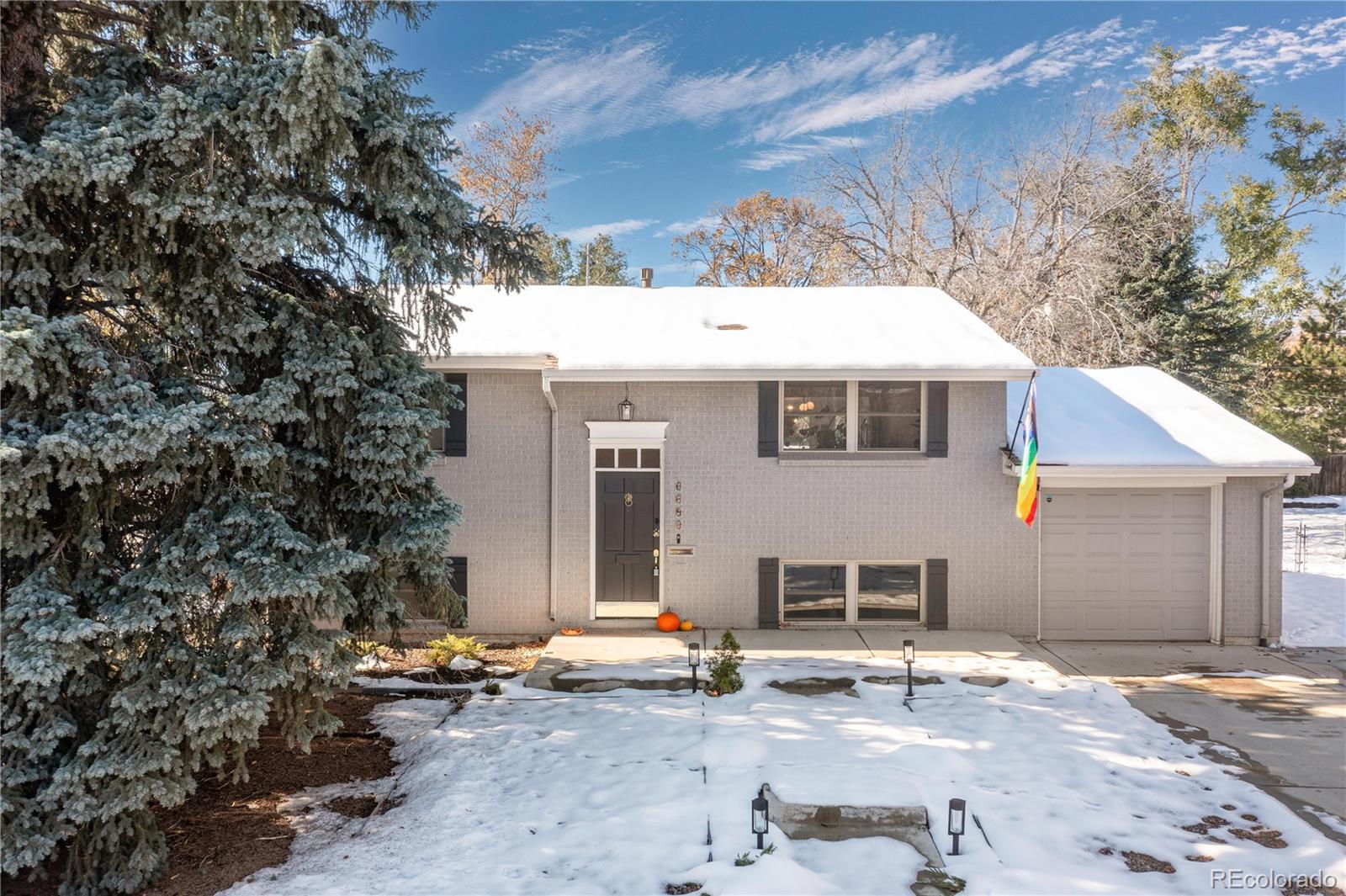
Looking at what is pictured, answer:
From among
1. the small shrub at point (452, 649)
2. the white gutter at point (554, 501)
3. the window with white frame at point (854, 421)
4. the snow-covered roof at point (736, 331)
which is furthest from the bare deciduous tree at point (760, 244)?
the small shrub at point (452, 649)

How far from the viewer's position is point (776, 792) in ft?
17.4

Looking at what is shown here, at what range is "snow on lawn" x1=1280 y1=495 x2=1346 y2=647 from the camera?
10.1m

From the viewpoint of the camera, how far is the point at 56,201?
4.61 meters

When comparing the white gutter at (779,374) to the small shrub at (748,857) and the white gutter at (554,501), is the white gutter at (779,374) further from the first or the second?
the small shrub at (748,857)

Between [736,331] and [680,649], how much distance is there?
4308 mm

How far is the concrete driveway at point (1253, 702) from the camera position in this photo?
5.85 meters

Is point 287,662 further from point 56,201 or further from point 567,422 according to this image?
point 567,422

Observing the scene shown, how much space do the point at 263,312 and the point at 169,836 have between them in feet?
12.0

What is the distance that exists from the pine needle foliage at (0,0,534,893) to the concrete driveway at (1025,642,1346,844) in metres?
6.71

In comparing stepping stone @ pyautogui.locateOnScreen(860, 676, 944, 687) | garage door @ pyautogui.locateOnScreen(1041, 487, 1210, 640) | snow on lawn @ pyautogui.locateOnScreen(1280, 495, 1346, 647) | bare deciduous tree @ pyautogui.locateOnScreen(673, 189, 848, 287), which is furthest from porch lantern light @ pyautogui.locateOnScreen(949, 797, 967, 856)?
bare deciduous tree @ pyautogui.locateOnScreen(673, 189, 848, 287)

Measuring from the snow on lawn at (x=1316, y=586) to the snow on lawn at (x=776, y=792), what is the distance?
16.1ft

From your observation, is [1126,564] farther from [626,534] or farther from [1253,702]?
[626,534]

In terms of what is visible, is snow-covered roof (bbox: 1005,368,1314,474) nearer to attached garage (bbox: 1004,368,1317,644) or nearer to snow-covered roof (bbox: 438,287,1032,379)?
attached garage (bbox: 1004,368,1317,644)

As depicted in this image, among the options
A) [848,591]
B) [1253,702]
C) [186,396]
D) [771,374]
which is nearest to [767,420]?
[771,374]
